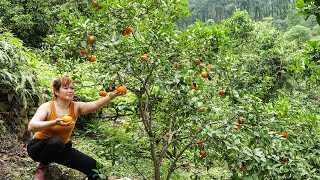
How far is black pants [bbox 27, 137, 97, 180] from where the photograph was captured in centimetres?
281

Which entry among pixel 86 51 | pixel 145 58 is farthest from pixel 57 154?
pixel 145 58

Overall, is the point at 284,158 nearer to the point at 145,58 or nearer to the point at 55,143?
the point at 145,58

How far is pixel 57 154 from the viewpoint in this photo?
115 inches

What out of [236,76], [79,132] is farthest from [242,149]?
[79,132]

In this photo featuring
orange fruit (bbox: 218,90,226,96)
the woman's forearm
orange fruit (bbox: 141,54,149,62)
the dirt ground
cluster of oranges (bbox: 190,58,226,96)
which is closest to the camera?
the woman's forearm

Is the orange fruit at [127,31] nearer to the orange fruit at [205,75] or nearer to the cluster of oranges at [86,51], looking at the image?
the cluster of oranges at [86,51]

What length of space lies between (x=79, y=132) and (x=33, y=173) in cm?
252

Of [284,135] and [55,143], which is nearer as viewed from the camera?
[55,143]

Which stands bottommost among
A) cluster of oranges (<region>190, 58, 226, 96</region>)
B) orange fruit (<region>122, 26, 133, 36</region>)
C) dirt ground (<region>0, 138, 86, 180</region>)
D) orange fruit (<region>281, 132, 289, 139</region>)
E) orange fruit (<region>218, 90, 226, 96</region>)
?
dirt ground (<region>0, 138, 86, 180</region>)

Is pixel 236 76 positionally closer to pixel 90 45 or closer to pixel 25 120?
pixel 90 45

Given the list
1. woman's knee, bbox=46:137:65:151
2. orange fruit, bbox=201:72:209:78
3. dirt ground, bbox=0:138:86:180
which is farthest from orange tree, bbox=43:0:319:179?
dirt ground, bbox=0:138:86:180

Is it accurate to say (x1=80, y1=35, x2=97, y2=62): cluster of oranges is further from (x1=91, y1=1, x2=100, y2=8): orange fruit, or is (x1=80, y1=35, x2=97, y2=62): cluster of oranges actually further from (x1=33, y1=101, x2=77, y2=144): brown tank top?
(x1=33, y1=101, x2=77, y2=144): brown tank top

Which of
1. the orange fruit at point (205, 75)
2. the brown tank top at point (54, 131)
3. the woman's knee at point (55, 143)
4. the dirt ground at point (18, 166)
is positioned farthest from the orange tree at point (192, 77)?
the dirt ground at point (18, 166)

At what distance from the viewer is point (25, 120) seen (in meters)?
4.25
